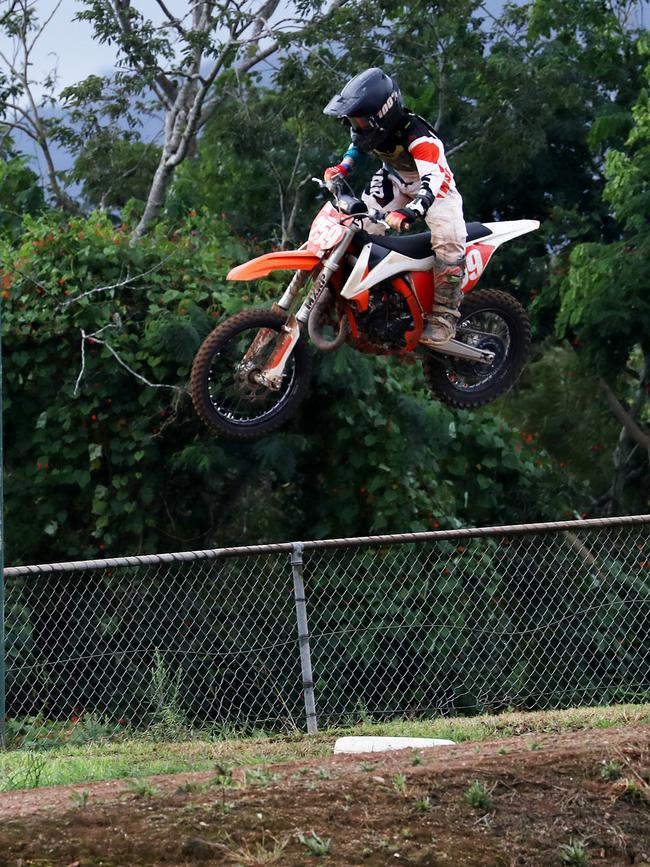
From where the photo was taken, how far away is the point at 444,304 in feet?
24.6

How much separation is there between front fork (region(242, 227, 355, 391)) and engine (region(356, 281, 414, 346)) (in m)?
0.27

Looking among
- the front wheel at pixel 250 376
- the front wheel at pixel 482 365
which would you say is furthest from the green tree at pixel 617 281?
the front wheel at pixel 250 376

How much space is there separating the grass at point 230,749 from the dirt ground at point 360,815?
61 cm

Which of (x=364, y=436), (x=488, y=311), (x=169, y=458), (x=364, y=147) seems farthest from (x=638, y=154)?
(x=364, y=147)

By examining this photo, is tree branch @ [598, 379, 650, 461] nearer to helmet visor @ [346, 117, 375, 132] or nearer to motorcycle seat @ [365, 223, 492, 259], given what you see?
motorcycle seat @ [365, 223, 492, 259]

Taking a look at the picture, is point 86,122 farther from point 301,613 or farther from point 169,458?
point 301,613

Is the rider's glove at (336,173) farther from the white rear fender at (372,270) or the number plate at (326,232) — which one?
the white rear fender at (372,270)

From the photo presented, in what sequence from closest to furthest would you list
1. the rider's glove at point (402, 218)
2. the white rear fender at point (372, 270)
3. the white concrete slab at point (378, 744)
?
the white concrete slab at point (378, 744) < the rider's glove at point (402, 218) < the white rear fender at point (372, 270)

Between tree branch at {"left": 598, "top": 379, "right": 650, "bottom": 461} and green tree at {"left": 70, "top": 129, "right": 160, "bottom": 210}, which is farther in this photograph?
green tree at {"left": 70, "top": 129, "right": 160, "bottom": 210}

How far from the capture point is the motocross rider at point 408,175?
695 centimetres

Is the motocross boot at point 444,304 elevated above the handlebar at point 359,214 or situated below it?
below

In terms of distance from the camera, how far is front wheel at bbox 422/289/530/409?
318 inches

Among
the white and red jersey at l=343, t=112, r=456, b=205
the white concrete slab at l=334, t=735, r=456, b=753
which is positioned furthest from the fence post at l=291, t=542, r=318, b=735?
the white and red jersey at l=343, t=112, r=456, b=205

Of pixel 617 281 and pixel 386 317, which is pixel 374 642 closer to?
pixel 386 317
